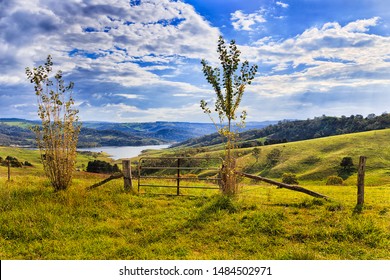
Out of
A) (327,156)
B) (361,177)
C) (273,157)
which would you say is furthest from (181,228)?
(273,157)

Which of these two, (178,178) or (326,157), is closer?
(178,178)

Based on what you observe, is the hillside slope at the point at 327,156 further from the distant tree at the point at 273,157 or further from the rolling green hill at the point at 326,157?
the distant tree at the point at 273,157

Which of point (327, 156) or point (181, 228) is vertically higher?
point (327, 156)

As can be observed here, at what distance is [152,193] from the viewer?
547 inches

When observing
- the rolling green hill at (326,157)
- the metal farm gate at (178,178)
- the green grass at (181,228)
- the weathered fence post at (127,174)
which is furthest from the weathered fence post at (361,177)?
the rolling green hill at (326,157)

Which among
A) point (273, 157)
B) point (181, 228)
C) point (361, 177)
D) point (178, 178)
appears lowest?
point (181, 228)

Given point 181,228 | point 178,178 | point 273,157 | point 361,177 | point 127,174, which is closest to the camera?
point 181,228

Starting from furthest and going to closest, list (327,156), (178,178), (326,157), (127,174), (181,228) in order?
(327,156)
(326,157)
(127,174)
(178,178)
(181,228)

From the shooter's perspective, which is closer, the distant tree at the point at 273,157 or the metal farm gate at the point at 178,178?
the metal farm gate at the point at 178,178

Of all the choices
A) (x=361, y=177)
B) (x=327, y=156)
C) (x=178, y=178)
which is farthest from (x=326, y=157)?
(x=178, y=178)

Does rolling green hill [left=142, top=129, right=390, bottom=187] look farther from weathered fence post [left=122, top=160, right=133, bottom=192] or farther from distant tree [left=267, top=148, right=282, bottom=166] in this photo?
weathered fence post [left=122, top=160, right=133, bottom=192]

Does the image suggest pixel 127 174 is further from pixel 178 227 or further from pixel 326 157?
pixel 326 157

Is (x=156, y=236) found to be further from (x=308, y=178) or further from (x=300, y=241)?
(x=308, y=178)

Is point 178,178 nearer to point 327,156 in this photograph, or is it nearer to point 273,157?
point 327,156
